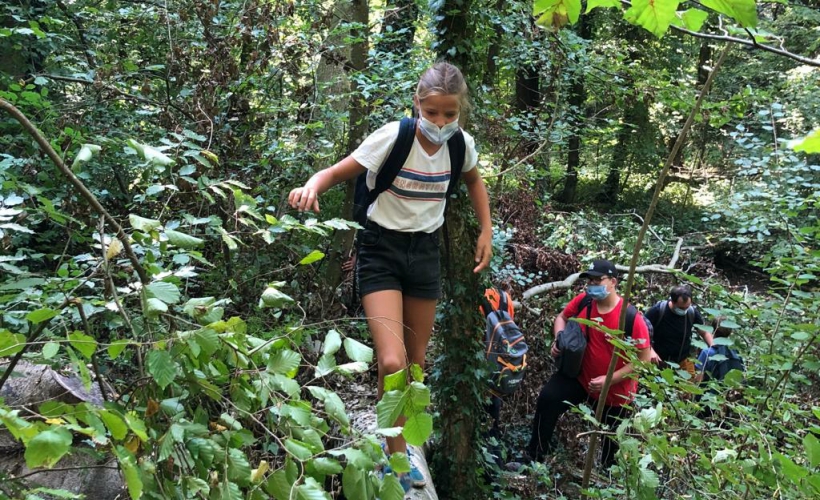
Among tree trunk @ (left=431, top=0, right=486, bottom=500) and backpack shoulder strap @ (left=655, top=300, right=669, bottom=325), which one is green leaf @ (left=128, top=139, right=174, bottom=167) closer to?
tree trunk @ (left=431, top=0, right=486, bottom=500)

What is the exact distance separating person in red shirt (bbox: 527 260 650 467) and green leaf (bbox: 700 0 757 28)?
4028mm

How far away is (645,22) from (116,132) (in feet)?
14.5

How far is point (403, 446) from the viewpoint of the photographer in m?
3.06

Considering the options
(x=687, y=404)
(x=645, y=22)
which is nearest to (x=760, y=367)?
(x=687, y=404)

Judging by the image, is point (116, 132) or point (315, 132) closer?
point (116, 132)

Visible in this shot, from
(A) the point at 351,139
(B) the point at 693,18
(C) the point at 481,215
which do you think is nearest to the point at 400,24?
(A) the point at 351,139

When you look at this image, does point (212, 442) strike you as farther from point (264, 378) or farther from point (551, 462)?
point (551, 462)

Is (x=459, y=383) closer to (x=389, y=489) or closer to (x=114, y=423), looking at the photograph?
(x=389, y=489)

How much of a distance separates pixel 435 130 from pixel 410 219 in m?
0.50

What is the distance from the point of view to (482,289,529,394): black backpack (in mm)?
5035

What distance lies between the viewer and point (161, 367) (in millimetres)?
1462

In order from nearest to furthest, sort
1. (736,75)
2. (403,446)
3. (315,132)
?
1. (403,446)
2. (315,132)
3. (736,75)

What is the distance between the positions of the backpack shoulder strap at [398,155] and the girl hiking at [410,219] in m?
0.02

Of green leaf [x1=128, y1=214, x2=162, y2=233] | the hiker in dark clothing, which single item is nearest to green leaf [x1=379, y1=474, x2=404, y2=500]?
green leaf [x1=128, y1=214, x2=162, y2=233]
